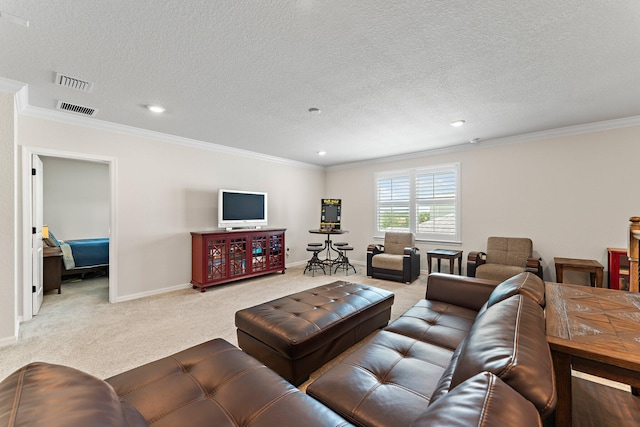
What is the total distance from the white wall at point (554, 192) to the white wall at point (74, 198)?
745 centimetres

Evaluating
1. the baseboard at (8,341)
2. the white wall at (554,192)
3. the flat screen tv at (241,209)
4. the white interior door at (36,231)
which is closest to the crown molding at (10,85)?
the white interior door at (36,231)

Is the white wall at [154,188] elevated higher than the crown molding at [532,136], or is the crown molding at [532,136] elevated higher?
the crown molding at [532,136]

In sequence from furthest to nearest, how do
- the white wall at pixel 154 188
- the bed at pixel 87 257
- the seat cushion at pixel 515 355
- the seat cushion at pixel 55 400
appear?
1. the bed at pixel 87 257
2. the white wall at pixel 154 188
3. the seat cushion at pixel 515 355
4. the seat cushion at pixel 55 400

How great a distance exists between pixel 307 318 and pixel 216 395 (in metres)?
0.91

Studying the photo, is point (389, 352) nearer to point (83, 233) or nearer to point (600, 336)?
point (600, 336)

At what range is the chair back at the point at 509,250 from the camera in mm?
3969

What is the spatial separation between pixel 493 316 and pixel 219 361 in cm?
137

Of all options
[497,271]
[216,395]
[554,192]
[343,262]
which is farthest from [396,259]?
[216,395]

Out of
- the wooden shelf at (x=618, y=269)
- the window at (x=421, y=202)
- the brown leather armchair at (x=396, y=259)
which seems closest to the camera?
the wooden shelf at (x=618, y=269)

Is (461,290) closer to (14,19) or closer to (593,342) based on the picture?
(593,342)

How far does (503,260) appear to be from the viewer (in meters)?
4.10

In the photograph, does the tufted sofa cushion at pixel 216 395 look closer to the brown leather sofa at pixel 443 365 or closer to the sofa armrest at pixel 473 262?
the brown leather sofa at pixel 443 365

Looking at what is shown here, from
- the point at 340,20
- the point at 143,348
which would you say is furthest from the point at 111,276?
the point at 340,20

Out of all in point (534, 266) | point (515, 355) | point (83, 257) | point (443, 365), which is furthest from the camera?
point (83, 257)
